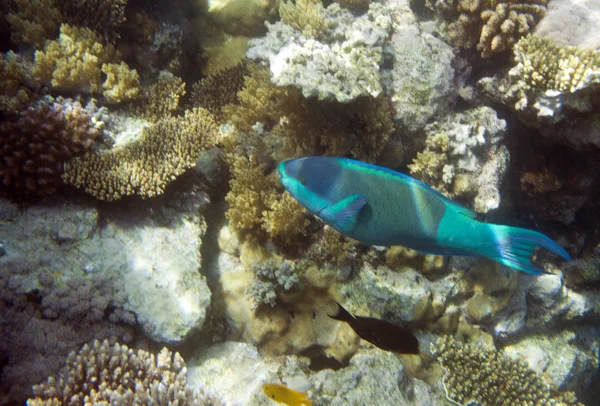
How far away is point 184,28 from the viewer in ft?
17.9

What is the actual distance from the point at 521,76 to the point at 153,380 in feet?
17.0

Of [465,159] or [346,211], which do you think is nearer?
[346,211]

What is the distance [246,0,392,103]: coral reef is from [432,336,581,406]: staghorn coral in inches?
127

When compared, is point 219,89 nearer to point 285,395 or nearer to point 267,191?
point 267,191

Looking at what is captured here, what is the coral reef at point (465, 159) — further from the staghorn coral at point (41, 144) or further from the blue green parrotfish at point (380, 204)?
the staghorn coral at point (41, 144)

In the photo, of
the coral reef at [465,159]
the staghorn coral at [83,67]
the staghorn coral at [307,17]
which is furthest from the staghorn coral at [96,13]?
the coral reef at [465,159]

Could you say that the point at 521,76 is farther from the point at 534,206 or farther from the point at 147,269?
the point at 147,269

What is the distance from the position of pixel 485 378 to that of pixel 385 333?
2.23m

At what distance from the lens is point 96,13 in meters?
4.80

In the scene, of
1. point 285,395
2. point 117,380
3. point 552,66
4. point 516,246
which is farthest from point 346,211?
point 552,66

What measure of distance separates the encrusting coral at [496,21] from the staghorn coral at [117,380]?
5248 millimetres

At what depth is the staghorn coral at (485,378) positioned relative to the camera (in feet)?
14.4

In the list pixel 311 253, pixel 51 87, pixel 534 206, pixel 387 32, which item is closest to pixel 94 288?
pixel 311 253

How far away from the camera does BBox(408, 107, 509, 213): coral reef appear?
4.39 m
